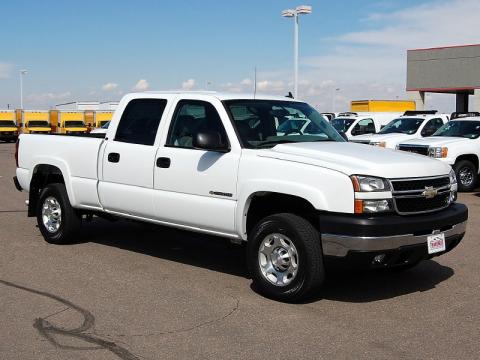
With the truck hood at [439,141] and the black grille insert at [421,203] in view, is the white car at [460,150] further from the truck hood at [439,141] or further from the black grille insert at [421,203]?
the black grille insert at [421,203]

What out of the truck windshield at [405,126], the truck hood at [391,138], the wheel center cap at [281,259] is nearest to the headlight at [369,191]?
the wheel center cap at [281,259]

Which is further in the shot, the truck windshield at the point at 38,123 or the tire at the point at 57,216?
the truck windshield at the point at 38,123

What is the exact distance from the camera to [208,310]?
5.46 m

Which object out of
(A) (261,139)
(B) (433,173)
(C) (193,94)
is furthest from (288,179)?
(C) (193,94)

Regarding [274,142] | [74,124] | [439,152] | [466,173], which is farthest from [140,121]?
[74,124]

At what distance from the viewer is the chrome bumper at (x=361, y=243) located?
5.23 meters

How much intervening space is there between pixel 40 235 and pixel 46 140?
1478mm

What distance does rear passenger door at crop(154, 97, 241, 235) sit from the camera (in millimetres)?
6137

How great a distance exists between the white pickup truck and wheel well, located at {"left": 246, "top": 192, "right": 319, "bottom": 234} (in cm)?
1

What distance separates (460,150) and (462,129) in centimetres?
117

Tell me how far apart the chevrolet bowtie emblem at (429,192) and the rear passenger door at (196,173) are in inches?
68.0

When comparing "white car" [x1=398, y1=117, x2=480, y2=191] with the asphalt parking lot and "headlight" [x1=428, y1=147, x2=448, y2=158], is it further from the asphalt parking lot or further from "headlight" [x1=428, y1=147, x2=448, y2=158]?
the asphalt parking lot

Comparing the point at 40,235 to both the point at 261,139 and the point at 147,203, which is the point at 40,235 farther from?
the point at 261,139

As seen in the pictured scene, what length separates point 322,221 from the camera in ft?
17.7
